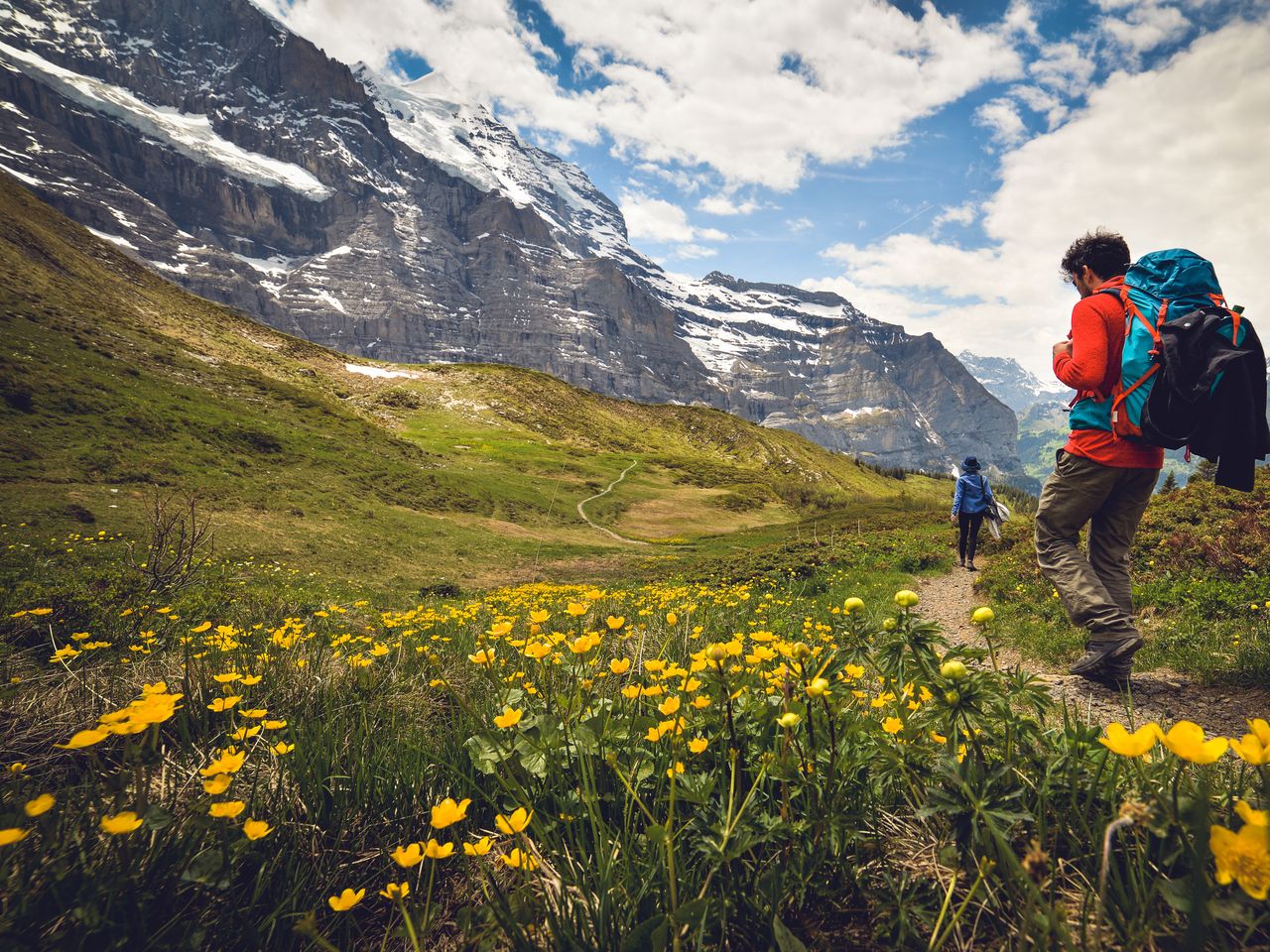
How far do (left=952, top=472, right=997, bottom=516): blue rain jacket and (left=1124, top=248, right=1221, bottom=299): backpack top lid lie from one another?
9005mm

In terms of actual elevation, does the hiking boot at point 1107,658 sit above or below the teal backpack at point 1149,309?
below

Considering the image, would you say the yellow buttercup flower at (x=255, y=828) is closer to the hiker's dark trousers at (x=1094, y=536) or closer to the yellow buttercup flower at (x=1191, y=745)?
the yellow buttercup flower at (x=1191, y=745)

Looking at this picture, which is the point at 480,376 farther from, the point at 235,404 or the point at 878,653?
the point at 878,653

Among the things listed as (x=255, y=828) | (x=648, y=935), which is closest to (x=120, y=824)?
(x=255, y=828)

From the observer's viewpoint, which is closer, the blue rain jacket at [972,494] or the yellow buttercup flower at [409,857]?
the yellow buttercup flower at [409,857]

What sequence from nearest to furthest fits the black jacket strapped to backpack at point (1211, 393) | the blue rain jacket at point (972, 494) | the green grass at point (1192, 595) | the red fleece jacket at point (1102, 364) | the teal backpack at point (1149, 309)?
the black jacket strapped to backpack at point (1211, 393) → the teal backpack at point (1149, 309) → the red fleece jacket at point (1102, 364) → the green grass at point (1192, 595) → the blue rain jacket at point (972, 494)

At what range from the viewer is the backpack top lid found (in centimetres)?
395

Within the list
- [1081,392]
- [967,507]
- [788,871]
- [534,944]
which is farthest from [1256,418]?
[967,507]

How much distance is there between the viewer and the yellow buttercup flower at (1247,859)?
76 centimetres

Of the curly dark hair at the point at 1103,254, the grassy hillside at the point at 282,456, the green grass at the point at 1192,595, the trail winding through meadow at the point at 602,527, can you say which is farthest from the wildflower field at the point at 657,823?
the trail winding through meadow at the point at 602,527

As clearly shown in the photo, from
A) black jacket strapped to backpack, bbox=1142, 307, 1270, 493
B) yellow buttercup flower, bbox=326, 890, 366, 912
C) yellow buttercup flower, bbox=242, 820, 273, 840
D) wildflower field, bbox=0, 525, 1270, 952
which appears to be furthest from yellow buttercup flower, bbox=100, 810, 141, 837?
black jacket strapped to backpack, bbox=1142, 307, 1270, 493

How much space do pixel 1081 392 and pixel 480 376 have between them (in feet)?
295

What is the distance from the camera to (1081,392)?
4.57m

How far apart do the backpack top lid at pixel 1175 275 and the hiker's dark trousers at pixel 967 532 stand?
9836 millimetres
